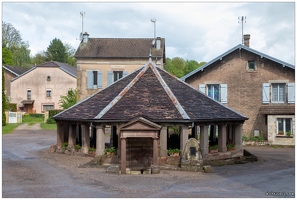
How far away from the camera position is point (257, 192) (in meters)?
13.3

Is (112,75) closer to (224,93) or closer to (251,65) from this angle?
(224,93)

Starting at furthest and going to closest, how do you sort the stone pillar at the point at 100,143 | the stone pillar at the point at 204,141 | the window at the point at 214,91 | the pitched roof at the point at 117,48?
the pitched roof at the point at 117,48 → the window at the point at 214,91 → the stone pillar at the point at 204,141 → the stone pillar at the point at 100,143

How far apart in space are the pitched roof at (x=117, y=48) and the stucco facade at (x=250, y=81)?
966 cm

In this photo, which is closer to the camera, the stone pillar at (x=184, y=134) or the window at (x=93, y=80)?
the stone pillar at (x=184, y=134)

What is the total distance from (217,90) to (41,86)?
2989cm

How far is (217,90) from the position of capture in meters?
32.7

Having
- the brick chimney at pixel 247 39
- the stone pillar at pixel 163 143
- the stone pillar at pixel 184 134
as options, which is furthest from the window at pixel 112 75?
the stone pillar at pixel 184 134

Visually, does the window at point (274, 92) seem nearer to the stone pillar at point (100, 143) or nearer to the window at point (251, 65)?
the window at point (251, 65)

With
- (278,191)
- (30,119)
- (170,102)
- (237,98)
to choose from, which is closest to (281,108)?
(237,98)

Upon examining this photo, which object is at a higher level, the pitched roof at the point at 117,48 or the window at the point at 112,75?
the pitched roof at the point at 117,48

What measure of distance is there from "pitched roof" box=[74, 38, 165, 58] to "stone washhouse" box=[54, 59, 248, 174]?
1626 cm

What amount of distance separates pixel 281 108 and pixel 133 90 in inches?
534

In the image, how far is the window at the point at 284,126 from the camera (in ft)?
98.8

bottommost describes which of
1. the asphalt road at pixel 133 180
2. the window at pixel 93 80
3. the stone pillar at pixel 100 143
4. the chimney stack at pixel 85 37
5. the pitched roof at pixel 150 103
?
the asphalt road at pixel 133 180
